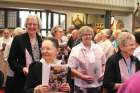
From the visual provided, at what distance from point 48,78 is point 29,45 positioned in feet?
4.82

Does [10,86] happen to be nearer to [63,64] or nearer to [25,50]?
[25,50]

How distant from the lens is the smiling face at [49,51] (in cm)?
365

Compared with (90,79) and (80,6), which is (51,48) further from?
(80,6)

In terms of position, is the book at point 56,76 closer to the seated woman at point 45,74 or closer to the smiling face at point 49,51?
the seated woman at point 45,74

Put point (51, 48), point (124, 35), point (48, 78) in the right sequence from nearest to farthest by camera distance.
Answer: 1. point (48, 78)
2. point (51, 48)
3. point (124, 35)

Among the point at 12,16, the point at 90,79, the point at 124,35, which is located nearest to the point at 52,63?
the point at 124,35

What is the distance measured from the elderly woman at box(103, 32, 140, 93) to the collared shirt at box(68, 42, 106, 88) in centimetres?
74

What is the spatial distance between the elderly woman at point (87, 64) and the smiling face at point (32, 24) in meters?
0.92

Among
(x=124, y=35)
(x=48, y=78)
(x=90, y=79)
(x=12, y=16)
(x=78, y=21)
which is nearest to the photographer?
(x=48, y=78)

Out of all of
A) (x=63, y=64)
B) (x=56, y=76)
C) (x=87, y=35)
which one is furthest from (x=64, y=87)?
(x=87, y=35)

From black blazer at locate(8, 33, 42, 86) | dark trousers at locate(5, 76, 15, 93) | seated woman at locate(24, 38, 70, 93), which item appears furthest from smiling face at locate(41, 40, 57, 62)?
dark trousers at locate(5, 76, 15, 93)

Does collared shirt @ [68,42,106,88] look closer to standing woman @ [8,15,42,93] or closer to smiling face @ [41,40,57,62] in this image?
standing woman @ [8,15,42,93]

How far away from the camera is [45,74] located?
345 cm

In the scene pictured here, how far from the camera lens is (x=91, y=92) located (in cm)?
545
